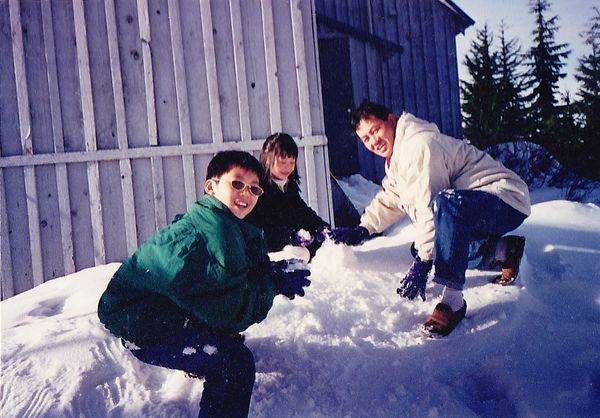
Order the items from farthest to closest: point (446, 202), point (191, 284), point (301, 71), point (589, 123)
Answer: point (589, 123) → point (301, 71) → point (446, 202) → point (191, 284)

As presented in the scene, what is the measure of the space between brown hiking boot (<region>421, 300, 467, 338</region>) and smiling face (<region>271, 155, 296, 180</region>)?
1.57m

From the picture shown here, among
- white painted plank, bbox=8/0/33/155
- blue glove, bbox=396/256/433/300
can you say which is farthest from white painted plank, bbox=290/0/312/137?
white painted plank, bbox=8/0/33/155

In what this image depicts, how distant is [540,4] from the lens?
774 centimetres

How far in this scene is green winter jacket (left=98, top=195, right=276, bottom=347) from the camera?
4.93 ft

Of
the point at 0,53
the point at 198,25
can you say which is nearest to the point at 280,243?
the point at 198,25

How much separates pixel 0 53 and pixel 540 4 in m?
8.31

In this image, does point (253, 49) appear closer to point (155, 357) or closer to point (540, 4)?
point (155, 357)

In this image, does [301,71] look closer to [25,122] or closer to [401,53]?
[25,122]

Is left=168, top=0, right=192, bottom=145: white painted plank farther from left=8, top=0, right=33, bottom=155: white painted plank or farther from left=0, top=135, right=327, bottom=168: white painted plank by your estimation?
left=8, top=0, right=33, bottom=155: white painted plank

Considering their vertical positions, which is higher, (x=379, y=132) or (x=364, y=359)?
(x=379, y=132)

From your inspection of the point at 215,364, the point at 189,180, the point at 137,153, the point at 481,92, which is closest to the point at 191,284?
the point at 215,364

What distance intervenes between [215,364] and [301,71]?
356cm

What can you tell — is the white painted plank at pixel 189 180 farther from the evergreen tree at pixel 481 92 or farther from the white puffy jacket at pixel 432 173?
the evergreen tree at pixel 481 92

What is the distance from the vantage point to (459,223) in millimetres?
2180
